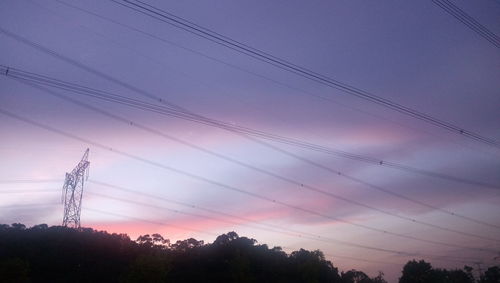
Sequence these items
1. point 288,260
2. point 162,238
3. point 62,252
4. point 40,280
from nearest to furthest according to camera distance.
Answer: point 40,280 → point 62,252 → point 288,260 → point 162,238

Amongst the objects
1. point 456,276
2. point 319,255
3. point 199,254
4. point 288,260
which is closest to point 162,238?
point 199,254

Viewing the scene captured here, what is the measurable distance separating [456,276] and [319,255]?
207 ft

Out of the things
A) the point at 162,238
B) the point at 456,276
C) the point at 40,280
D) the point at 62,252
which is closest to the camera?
the point at 40,280

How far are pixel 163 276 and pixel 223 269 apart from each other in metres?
27.3

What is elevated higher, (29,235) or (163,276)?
(29,235)

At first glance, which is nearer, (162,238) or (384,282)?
(162,238)

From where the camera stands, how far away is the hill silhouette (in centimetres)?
6750

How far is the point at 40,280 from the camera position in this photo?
2633 inches

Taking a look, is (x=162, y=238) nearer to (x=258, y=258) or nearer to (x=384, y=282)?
(x=258, y=258)

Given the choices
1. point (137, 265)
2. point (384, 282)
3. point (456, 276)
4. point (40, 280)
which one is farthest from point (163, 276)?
point (456, 276)

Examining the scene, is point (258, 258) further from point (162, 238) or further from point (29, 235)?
point (29, 235)

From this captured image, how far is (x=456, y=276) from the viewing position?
465ft

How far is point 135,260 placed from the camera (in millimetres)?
73188

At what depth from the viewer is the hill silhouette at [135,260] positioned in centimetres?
6750
